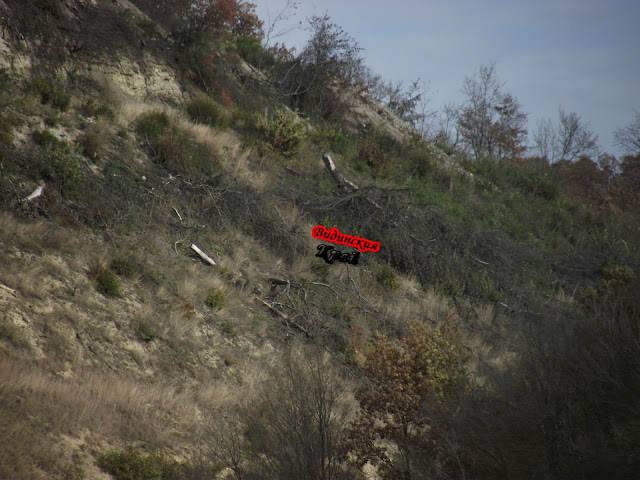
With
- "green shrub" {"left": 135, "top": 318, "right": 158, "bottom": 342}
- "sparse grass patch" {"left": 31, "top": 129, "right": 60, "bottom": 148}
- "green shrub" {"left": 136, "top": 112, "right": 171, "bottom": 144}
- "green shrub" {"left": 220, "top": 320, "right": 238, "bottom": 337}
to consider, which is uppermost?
"green shrub" {"left": 136, "top": 112, "right": 171, "bottom": 144}

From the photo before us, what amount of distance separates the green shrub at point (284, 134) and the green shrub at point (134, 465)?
1191 cm

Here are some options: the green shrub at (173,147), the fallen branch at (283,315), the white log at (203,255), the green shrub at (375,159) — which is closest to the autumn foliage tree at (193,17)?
the green shrub at (173,147)

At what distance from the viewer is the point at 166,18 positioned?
57.8ft

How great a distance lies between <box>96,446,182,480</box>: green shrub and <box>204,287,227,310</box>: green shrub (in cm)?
428

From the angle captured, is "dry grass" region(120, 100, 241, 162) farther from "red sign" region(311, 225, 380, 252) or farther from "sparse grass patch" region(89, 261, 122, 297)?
"sparse grass patch" region(89, 261, 122, 297)

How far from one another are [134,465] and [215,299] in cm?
461

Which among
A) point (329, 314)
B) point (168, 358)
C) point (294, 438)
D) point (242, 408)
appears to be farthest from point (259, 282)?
point (294, 438)

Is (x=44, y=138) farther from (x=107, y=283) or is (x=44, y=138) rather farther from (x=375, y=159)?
(x=375, y=159)

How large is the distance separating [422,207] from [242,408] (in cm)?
1015

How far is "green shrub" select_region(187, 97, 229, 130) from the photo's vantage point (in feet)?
50.7

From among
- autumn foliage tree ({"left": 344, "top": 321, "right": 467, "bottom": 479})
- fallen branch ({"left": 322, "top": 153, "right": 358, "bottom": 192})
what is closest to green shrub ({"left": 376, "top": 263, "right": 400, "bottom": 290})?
fallen branch ({"left": 322, "top": 153, "right": 358, "bottom": 192})

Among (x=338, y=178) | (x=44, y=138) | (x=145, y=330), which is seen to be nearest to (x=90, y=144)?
(x=44, y=138)

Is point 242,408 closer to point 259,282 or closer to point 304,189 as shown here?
point 259,282

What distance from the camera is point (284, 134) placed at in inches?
642
